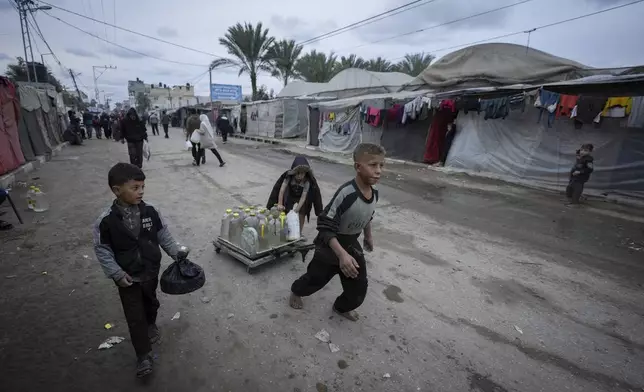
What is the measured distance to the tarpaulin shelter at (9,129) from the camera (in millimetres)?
7828

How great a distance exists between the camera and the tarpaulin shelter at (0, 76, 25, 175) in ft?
25.7

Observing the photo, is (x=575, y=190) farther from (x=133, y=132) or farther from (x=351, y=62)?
(x=351, y=62)

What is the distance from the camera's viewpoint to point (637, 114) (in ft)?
21.8

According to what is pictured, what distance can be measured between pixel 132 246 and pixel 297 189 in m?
2.26

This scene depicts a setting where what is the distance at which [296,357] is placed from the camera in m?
2.32

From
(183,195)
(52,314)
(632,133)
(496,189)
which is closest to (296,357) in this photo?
(52,314)

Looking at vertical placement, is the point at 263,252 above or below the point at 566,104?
below

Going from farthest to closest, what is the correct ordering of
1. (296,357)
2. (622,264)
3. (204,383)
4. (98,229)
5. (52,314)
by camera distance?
(622,264), (52,314), (296,357), (204,383), (98,229)

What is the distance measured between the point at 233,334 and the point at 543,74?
13.8m

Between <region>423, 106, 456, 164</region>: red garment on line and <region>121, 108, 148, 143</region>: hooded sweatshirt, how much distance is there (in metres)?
9.31

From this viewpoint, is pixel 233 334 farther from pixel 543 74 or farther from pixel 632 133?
pixel 543 74

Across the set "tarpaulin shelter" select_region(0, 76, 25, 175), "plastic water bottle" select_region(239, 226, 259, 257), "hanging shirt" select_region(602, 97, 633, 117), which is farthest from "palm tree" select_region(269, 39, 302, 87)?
"plastic water bottle" select_region(239, 226, 259, 257)

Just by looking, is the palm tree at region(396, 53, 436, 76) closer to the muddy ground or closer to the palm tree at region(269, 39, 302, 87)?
the palm tree at region(269, 39, 302, 87)

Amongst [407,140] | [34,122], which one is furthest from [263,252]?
[34,122]
